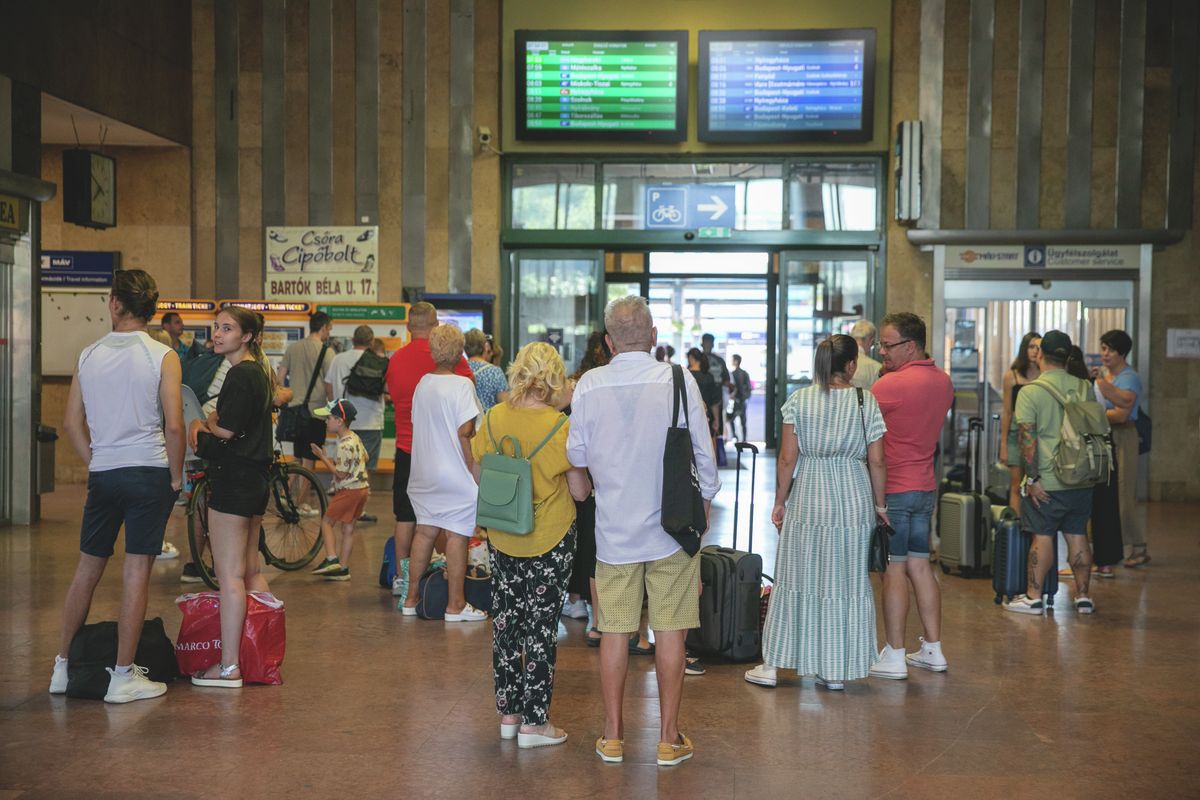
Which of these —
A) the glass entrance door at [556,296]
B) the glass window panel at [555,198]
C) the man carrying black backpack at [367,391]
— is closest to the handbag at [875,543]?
the man carrying black backpack at [367,391]

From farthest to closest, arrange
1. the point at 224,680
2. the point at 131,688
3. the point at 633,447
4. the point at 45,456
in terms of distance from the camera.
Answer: the point at 45,456 < the point at 224,680 < the point at 131,688 < the point at 633,447

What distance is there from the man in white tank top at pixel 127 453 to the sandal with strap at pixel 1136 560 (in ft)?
22.8

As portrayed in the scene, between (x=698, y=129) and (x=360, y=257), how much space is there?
419cm

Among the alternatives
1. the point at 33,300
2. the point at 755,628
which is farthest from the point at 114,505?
the point at 33,300

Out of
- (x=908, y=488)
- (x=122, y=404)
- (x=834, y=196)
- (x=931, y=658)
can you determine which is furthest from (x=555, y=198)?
(x=122, y=404)

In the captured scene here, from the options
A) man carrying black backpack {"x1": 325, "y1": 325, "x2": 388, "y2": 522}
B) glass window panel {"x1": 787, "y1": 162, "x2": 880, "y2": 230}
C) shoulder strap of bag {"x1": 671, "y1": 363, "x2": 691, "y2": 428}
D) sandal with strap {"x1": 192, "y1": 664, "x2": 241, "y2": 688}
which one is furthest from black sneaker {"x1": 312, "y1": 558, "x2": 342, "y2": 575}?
glass window panel {"x1": 787, "y1": 162, "x2": 880, "y2": 230}

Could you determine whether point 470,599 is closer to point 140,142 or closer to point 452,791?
point 452,791

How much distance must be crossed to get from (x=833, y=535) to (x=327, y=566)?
398 cm

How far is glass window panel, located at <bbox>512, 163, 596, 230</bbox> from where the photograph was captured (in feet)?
47.4

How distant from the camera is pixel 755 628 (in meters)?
5.91

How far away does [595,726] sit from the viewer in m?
4.87

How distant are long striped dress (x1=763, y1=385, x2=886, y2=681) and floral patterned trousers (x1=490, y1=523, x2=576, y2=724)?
4.18ft

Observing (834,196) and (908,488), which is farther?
(834,196)

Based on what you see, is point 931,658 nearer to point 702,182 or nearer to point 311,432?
point 311,432
